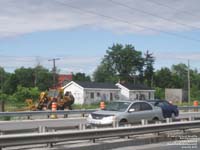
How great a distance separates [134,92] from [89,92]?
16542 mm

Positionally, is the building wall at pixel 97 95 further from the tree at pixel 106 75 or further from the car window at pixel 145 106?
the car window at pixel 145 106

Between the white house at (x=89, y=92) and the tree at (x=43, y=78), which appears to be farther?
the tree at (x=43, y=78)

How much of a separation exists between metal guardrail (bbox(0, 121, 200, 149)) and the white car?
314 centimetres

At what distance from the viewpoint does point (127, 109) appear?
74.5ft

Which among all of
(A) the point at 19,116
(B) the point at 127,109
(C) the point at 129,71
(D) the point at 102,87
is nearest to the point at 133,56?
(C) the point at 129,71

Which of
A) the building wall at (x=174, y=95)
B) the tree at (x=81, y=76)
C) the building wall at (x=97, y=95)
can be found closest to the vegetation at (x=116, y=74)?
the tree at (x=81, y=76)

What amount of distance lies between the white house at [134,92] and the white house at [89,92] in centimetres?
736

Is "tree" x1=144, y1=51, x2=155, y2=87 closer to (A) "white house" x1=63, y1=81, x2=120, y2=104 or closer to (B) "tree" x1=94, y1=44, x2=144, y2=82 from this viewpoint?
(B) "tree" x1=94, y1=44, x2=144, y2=82

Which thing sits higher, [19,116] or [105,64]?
[105,64]

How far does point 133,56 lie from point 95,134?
403ft

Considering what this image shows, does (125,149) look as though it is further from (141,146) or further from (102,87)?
(102,87)

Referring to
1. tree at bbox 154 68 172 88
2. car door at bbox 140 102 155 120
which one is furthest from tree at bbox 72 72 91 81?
car door at bbox 140 102 155 120

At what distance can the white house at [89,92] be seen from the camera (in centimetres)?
8175

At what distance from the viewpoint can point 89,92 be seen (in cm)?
8269
